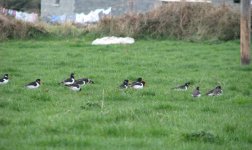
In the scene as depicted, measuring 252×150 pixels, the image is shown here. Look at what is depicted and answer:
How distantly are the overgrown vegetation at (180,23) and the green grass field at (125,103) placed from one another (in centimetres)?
662

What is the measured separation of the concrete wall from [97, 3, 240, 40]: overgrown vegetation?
18.1 m

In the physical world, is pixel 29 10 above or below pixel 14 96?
above

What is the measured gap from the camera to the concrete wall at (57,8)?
53.8 metres

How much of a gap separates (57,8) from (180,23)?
22714 millimetres

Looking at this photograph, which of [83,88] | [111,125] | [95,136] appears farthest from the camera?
[83,88]

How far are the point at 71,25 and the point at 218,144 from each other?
92.7 feet

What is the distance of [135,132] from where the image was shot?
10.7 metres

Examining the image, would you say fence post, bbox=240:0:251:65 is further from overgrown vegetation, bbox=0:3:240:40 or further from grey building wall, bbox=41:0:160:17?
grey building wall, bbox=41:0:160:17

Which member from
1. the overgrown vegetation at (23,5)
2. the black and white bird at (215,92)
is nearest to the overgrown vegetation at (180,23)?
the black and white bird at (215,92)

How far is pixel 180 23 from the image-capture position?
35312 mm

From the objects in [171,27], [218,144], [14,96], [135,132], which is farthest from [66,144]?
[171,27]

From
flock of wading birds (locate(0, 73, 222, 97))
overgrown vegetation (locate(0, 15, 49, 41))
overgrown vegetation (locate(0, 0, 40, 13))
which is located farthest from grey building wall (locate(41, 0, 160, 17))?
flock of wading birds (locate(0, 73, 222, 97))

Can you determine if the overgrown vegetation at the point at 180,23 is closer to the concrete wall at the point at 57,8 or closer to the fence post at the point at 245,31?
the fence post at the point at 245,31

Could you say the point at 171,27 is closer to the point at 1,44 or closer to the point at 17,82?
the point at 1,44
